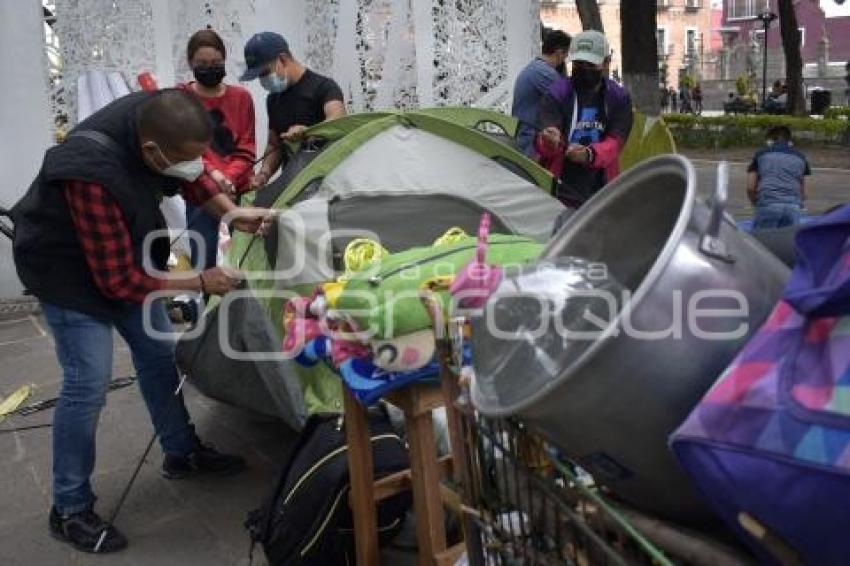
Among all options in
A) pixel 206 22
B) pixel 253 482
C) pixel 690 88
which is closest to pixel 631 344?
pixel 253 482

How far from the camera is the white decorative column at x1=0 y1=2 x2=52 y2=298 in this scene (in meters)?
6.38

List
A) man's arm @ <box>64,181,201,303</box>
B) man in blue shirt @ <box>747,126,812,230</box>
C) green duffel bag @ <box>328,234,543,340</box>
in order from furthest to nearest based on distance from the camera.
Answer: man in blue shirt @ <box>747,126,812,230</box> → man's arm @ <box>64,181,201,303</box> → green duffel bag @ <box>328,234,543,340</box>

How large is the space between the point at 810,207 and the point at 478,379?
9.83m

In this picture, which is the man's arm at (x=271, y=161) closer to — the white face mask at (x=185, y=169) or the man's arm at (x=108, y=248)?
the white face mask at (x=185, y=169)

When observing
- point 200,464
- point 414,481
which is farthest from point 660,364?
point 200,464

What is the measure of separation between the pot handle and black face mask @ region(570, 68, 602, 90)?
3384 mm

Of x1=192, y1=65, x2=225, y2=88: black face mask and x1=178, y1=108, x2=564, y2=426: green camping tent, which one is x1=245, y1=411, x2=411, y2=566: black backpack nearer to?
x1=178, y1=108, x2=564, y2=426: green camping tent

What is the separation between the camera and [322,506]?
9.02 feet

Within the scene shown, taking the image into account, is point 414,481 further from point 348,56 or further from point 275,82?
point 348,56

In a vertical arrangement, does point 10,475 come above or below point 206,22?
below

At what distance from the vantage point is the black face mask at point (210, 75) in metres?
4.94

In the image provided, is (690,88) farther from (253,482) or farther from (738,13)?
(253,482)

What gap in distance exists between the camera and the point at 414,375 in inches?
88.9

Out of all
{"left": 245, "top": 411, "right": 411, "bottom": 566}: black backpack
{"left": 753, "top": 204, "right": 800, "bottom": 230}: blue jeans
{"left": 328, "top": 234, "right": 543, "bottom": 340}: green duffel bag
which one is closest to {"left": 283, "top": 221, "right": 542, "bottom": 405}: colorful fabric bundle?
{"left": 328, "top": 234, "right": 543, "bottom": 340}: green duffel bag
